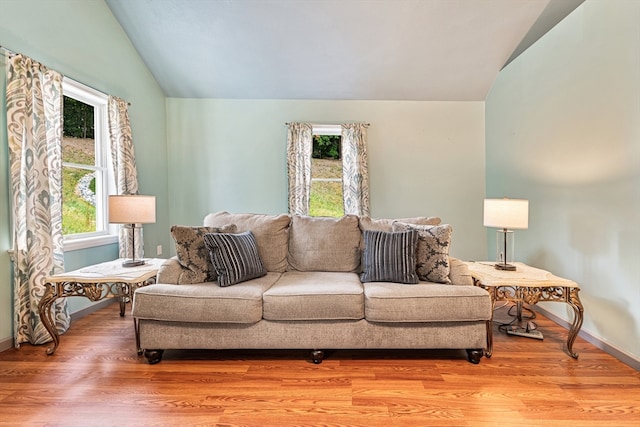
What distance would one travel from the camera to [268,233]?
106 inches

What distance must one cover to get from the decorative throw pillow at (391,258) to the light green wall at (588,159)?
1.34 m

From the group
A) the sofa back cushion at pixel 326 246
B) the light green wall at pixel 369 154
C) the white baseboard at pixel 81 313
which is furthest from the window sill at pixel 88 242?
the sofa back cushion at pixel 326 246

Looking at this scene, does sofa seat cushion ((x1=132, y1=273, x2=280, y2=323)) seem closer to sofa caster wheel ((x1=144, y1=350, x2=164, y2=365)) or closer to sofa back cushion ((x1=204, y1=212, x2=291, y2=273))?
sofa caster wheel ((x1=144, y1=350, x2=164, y2=365))

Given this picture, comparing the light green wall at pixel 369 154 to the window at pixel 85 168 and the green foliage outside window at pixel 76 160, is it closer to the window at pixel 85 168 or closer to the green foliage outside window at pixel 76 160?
the window at pixel 85 168

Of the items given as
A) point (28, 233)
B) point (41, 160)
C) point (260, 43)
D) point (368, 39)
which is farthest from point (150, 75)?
point (368, 39)

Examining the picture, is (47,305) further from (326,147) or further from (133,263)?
(326,147)

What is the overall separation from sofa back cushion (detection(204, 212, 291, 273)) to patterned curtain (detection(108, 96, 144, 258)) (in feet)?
3.47

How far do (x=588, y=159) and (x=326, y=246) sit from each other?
210cm

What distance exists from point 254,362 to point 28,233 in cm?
188

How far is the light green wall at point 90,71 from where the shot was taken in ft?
7.48

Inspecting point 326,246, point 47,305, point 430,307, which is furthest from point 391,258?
point 47,305

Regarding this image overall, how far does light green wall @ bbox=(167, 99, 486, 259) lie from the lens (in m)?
4.10

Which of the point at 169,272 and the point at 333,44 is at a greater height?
the point at 333,44

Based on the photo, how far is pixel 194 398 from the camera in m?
1.73
